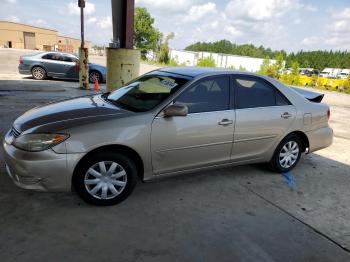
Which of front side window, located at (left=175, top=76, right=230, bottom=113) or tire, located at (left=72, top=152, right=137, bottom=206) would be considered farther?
front side window, located at (left=175, top=76, right=230, bottom=113)

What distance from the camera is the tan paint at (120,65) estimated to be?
904 centimetres

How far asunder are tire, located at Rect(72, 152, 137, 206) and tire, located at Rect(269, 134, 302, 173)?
2.31 m

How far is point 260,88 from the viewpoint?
464 cm

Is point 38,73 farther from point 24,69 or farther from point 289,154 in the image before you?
point 289,154

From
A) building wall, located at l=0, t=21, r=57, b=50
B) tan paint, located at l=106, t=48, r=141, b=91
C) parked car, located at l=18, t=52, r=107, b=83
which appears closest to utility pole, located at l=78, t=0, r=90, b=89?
parked car, located at l=18, t=52, r=107, b=83

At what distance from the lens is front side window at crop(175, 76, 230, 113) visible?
4.00m

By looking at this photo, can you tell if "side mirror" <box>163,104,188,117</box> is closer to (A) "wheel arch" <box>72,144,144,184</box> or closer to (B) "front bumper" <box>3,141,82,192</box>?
(A) "wheel arch" <box>72,144,144,184</box>

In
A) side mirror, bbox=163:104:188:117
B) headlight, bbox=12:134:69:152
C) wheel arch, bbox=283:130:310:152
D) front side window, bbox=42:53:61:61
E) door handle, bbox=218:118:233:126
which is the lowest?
wheel arch, bbox=283:130:310:152

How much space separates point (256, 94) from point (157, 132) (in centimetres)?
167

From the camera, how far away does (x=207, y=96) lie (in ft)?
13.7

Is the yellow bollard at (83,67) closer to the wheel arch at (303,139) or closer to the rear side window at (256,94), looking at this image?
the rear side window at (256,94)

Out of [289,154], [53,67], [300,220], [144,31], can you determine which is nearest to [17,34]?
[144,31]

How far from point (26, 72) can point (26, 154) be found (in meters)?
12.8

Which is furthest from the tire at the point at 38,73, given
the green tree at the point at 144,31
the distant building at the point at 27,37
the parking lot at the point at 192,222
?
the green tree at the point at 144,31
